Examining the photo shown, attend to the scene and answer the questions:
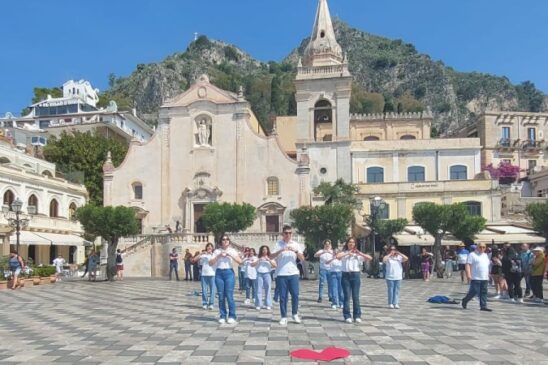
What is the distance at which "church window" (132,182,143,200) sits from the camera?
46.6 m

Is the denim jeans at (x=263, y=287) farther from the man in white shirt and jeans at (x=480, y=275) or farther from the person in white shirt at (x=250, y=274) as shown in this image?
the man in white shirt and jeans at (x=480, y=275)

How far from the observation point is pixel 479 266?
15.0m

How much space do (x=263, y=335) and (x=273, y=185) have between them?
34948mm

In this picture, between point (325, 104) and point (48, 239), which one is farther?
point (325, 104)

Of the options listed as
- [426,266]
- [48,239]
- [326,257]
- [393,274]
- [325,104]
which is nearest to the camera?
[393,274]

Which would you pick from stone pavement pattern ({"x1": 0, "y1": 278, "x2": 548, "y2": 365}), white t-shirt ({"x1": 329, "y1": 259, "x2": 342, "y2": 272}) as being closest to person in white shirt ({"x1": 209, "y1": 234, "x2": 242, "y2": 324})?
stone pavement pattern ({"x1": 0, "y1": 278, "x2": 548, "y2": 365})

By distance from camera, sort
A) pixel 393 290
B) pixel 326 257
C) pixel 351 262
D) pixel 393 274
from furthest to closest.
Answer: pixel 326 257 < pixel 393 290 < pixel 393 274 < pixel 351 262

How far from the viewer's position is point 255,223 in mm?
44688

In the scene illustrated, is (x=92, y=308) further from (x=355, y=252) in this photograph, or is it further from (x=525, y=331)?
(x=525, y=331)

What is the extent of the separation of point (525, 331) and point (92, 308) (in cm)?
1113

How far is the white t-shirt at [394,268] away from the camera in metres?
15.2

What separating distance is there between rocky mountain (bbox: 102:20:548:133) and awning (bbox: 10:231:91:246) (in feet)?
187

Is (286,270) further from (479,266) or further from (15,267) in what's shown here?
(15,267)

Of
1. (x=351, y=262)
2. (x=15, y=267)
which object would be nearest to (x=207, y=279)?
(x=351, y=262)
